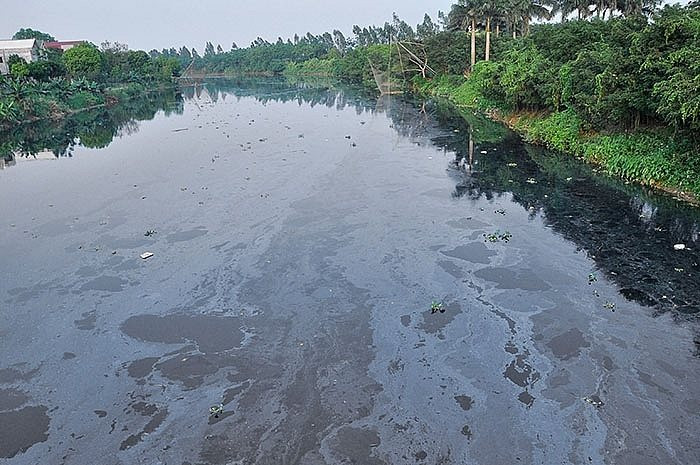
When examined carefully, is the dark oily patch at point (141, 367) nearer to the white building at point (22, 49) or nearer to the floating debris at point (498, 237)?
the floating debris at point (498, 237)

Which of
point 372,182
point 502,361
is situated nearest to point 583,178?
point 372,182

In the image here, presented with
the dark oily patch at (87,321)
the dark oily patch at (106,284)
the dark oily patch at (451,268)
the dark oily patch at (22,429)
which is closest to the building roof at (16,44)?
the dark oily patch at (106,284)

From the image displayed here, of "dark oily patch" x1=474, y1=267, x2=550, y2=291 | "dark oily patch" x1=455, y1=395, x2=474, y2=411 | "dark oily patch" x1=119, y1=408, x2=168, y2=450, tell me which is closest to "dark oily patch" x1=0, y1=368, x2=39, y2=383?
"dark oily patch" x1=119, y1=408, x2=168, y2=450

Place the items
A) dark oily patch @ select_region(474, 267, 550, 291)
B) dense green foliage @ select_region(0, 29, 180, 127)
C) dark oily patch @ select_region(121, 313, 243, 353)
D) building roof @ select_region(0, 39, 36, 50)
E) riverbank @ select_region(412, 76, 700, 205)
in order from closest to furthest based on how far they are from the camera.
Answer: dark oily patch @ select_region(121, 313, 243, 353), dark oily patch @ select_region(474, 267, 550, 291), riverbank @ select_region(412, 76, 700, 205), dense green foliage @ select_region(0, 29, 180, 127), building roof @ select_region(0, 39, 36, 50)

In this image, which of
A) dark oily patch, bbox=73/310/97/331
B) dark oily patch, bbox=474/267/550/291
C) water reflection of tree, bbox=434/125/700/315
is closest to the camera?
dark oily patch, bbox=73/310/97/331

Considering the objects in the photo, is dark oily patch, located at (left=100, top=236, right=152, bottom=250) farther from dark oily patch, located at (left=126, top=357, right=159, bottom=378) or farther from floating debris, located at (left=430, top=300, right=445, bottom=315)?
floating debris, located at (left=430, top=300, right=445, bottom=315)
